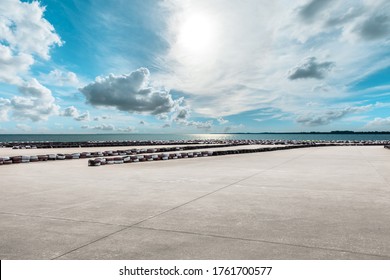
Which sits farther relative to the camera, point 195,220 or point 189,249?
point 195,220

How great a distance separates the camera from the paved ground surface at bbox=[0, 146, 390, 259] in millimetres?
5082

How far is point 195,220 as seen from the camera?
6.98m

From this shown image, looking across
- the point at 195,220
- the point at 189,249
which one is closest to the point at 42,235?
the point at 189,249

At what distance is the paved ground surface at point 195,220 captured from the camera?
5082mm

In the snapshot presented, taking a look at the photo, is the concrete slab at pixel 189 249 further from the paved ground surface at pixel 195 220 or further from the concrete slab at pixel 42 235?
the concrete slab at pixel 42 235

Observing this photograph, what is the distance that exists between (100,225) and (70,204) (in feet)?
8.33

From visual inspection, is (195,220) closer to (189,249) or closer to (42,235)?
(189,249)

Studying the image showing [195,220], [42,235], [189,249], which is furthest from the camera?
[195,220]

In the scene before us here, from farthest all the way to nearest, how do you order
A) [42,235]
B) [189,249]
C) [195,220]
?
[195,220] → [42,235] → [189,249]

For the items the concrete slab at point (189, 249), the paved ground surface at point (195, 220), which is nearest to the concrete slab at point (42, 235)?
the paved ground surface at point (195, 220)

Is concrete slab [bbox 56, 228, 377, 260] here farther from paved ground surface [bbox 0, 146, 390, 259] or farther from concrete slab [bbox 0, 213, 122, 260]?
concrete slab [bbox 0, 213, 122, 260]
